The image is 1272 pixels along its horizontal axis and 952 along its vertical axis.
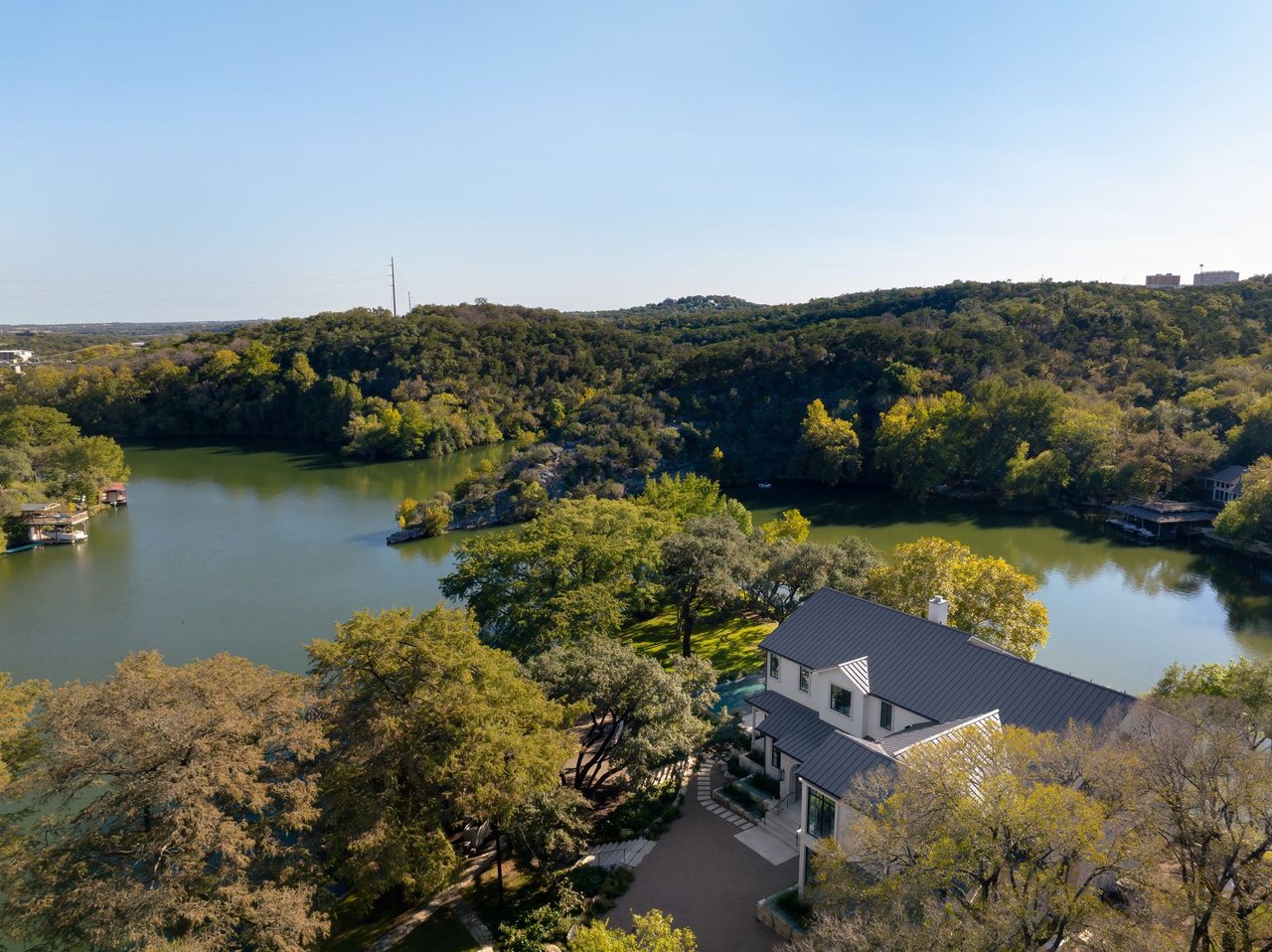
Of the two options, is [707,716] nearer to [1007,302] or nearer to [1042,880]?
[1042,880]

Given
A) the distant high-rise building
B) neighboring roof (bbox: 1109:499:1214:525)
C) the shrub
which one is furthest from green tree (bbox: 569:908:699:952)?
the distant high-rise building

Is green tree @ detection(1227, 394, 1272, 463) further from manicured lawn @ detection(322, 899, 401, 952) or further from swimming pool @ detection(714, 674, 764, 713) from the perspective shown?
manicured lawn @ detection(322, 899, 401, 952)

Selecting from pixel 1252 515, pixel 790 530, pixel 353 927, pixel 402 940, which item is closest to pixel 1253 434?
pixel 1252 515

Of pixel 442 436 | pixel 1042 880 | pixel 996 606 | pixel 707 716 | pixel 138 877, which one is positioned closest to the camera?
pixel 1042 880

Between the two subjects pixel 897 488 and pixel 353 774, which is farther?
pixel 897 488

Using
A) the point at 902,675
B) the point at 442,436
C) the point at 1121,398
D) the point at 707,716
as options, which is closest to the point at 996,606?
the point at 902,675

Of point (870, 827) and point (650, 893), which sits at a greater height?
point (870, 827)

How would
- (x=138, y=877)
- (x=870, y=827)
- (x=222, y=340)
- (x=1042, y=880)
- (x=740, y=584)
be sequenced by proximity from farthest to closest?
(x=222, y=340), (x=740, y=584), (x=138, y=877), (x=870, y=827), (x=1042, y=880)

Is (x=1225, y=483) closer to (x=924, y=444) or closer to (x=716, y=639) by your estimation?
(x=924, y=444)
